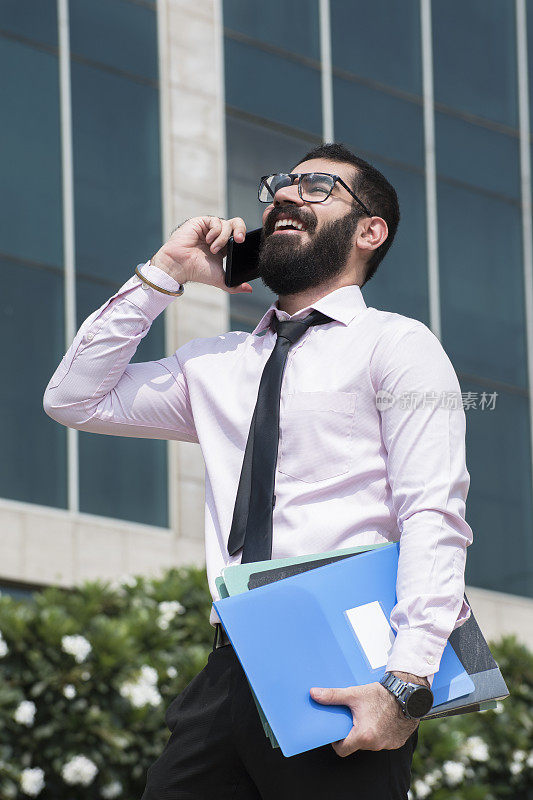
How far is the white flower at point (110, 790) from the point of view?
7.03 m

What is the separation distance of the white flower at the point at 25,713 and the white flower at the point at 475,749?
3.12 meters

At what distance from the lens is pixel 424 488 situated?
3.04m

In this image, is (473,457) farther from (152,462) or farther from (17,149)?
(17,149)

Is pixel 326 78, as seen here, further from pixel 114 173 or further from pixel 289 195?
pixel 289 195

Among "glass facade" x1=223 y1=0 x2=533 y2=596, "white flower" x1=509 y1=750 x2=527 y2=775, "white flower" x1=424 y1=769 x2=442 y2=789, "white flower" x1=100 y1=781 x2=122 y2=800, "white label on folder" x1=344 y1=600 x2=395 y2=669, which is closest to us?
"white label on folder" x1=344 y1=600 x2=395 y2=669

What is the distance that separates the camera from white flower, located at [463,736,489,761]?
8500 millimetres

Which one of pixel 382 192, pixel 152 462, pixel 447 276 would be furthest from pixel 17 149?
pixel 382 192

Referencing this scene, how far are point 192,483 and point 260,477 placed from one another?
8.49 m

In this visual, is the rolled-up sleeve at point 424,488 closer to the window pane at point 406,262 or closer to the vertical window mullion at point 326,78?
the window pane at point 406,262

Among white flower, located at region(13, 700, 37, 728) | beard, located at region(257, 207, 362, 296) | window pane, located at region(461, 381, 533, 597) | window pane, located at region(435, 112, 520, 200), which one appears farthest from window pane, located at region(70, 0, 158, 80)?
beard, located at region(257, 207, 362, 296)

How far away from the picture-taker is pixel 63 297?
11180 millimetres

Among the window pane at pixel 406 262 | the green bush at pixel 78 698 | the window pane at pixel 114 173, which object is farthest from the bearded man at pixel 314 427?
the window pane at pixel 406 262

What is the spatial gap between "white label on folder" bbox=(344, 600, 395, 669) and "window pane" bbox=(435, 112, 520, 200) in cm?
1154

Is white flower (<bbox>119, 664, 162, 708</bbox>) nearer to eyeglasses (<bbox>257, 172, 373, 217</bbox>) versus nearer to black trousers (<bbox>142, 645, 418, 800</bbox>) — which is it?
black trousers (<bbox>142, 645, 418, 800</bbox>)
